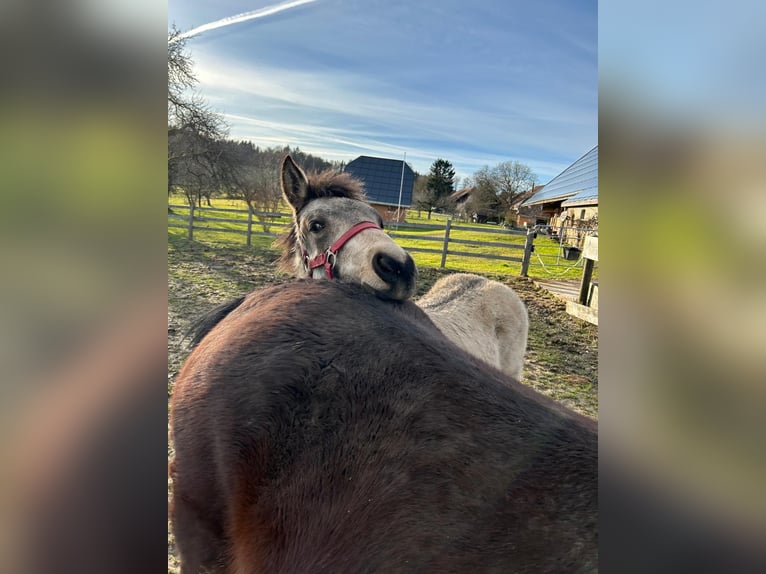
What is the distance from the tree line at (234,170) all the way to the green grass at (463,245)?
0.05m

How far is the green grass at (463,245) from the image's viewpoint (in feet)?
4.06

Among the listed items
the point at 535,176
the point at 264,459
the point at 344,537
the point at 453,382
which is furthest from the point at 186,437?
the point at 535,176

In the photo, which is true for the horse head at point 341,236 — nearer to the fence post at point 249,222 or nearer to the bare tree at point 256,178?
the bare tree at point 256,178

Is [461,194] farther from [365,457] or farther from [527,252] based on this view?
[365,457]

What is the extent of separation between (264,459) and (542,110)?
0.91 meters

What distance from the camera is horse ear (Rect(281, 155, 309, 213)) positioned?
1.60m

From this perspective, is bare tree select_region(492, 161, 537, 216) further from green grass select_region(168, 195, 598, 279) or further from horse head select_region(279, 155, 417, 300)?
horse head select_region(279, 155, 417, 300)

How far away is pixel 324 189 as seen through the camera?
169cm

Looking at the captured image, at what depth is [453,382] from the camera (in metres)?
0.84
